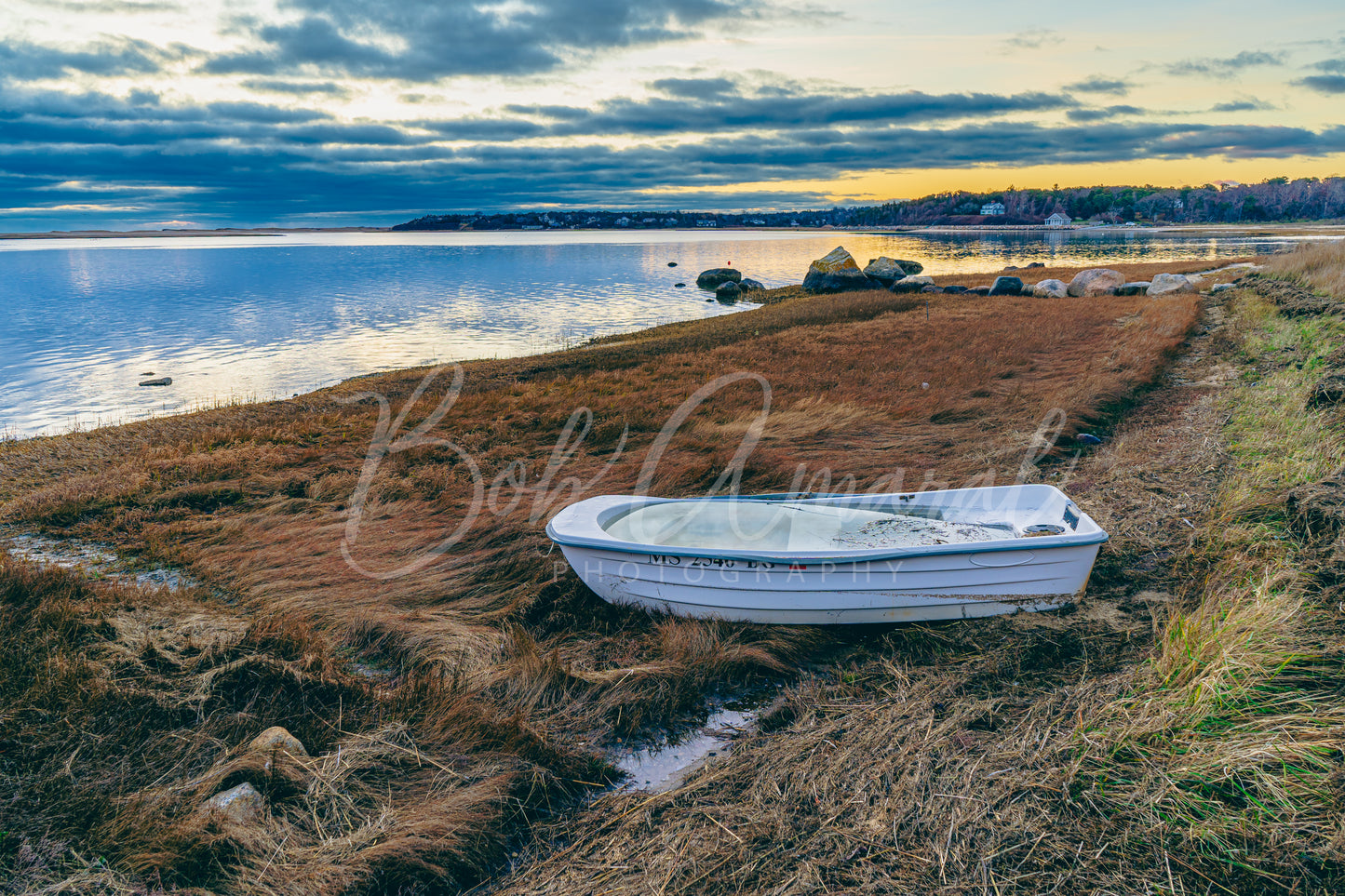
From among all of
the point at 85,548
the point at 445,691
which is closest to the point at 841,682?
the point at 445,691

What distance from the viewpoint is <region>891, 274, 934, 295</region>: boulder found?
3538 cm

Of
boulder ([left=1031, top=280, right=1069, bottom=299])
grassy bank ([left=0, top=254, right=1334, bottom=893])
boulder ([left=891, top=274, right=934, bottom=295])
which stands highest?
boulder ([left=891, top=274, right=934, bottom=295])

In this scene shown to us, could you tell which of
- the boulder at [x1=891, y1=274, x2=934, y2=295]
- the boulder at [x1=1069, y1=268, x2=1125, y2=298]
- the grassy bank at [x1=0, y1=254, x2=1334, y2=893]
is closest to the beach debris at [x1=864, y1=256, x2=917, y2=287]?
the boulder at [x1=891, y1=274, x2=934, y2=295]

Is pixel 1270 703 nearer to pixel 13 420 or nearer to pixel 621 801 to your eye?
pixel 621 801

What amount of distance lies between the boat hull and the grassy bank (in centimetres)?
20

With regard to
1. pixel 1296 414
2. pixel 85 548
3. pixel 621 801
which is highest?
pixel 1296 414

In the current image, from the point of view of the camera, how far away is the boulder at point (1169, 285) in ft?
95.2

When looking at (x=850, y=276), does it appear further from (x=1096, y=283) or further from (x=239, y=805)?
(x=239, y=805)

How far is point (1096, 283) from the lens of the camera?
105 feet

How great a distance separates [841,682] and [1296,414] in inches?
330

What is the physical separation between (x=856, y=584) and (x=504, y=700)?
300cm

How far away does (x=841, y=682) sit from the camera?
5.14m

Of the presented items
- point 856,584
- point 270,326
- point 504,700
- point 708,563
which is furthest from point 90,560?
point 270,326

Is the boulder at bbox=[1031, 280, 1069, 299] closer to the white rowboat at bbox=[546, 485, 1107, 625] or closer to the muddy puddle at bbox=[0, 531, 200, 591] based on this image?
the white rowboat at bbox=[546, 485, 1107, 625]
